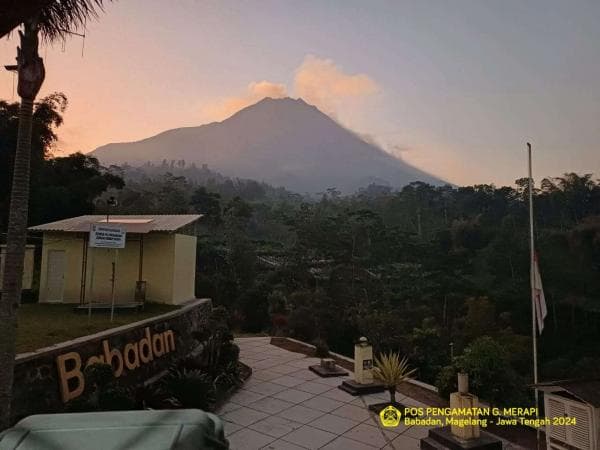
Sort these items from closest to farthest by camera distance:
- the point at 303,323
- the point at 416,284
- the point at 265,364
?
the point at 265,364 < the point at 303,323 < the point at 416,284

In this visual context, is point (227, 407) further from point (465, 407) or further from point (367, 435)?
point (465, 407)

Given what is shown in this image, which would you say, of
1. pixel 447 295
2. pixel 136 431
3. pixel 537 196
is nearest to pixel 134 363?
pixel 136 431

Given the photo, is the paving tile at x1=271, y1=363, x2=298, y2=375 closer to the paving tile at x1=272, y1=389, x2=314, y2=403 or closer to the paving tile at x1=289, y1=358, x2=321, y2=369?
the paving tile at x1=289, y1=358, x2=321, y2=369

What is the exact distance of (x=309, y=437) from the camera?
7.76 meters

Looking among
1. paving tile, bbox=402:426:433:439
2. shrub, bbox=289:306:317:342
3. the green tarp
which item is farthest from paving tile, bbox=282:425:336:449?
shrub, bbox=289:306:317:342

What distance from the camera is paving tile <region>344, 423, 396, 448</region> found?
7.59 meters

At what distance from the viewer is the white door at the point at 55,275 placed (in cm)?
1444

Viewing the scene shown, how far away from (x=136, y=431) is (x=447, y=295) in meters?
33.3

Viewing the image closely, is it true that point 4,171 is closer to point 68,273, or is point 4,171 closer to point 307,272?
point 68,273

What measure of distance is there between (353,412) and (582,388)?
193 inches

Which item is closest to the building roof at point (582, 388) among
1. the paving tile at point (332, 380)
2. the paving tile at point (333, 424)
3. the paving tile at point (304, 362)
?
the paving tile at point (333, 424)

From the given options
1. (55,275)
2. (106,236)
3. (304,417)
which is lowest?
(304,417)

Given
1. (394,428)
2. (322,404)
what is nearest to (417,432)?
(394,428)

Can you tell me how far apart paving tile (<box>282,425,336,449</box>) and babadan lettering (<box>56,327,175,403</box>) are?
371 centimetres
